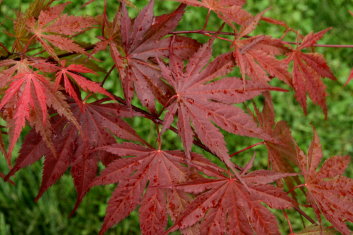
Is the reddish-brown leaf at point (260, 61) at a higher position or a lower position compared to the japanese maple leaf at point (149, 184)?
higher

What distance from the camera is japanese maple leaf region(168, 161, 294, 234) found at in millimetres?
917

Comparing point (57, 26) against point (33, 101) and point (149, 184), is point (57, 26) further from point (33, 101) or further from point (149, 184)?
point (149, 184)

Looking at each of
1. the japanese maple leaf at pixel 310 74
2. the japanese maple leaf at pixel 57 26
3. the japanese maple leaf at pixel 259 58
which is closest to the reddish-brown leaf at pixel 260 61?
the japanese maple leaf at pixel 259 58

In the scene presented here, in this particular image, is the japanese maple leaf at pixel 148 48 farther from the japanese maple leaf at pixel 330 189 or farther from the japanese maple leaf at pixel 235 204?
the japanese maple leaf at pixel 330 189

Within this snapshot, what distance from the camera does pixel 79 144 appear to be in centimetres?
102

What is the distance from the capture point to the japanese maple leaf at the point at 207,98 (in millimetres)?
917

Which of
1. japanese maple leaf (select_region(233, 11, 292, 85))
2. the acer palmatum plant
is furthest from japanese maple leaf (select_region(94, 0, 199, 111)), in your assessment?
japanese maple leaf (select_region(233, 11, 292, 85))

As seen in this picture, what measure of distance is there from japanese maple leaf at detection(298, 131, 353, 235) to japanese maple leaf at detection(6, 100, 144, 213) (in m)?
0.48

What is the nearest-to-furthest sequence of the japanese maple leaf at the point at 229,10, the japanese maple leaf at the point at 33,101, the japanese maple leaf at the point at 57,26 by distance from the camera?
1. the japanese maple leaf at the point at 33,101
2. the japanese maple leaf at the point at 57,26
3. the japanese maple leaf at the point at 229,10

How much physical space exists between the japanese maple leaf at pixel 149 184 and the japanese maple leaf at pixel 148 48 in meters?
0.13

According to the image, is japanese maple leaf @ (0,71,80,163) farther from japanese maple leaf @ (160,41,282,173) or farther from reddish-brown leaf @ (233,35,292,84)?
reddish-brown leaf @ (233,35,292,84)

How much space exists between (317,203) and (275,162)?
0.56 feet

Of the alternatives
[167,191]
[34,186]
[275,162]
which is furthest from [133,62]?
[34,186]

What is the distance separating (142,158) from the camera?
1.01 metres
